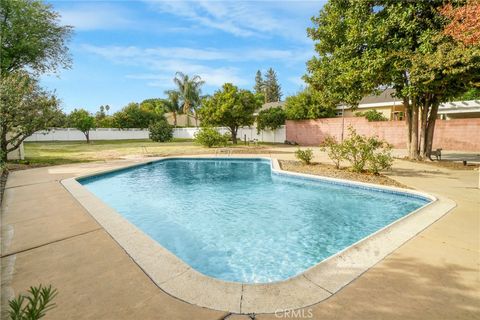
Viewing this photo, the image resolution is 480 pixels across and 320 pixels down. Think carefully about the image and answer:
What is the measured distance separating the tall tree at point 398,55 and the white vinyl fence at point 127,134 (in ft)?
53.6

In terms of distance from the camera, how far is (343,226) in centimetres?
629

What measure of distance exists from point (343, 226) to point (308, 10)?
13016mm

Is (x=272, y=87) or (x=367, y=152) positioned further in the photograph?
(x=272, y=87)

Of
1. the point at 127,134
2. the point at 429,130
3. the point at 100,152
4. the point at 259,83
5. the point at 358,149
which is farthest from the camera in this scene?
the point at 259,83

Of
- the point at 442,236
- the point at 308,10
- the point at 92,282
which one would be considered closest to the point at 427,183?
the point at 442,236

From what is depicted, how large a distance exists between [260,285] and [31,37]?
23.1 meters

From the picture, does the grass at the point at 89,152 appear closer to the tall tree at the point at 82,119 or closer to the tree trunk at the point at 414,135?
the tall tree at the point at 82,119

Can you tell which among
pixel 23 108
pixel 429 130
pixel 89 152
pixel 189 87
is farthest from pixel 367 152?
pixel 189 87

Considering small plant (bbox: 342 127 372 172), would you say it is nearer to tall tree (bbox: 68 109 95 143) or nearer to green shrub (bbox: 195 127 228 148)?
green shrub (bbox: 195 127 228 148)

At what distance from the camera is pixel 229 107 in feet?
80.6

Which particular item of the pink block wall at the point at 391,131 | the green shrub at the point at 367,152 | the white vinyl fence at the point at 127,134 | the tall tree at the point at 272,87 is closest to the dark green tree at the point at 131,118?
the white vinyl fence at the point at 127,134

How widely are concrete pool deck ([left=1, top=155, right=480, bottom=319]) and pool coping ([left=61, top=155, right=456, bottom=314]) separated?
105 mm

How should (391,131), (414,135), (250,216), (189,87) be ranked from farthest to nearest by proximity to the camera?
1. (189,87)
2. (391,131)
3. (414,135)
4. (250,216)

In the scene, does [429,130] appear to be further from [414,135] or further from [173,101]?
[173,101]
